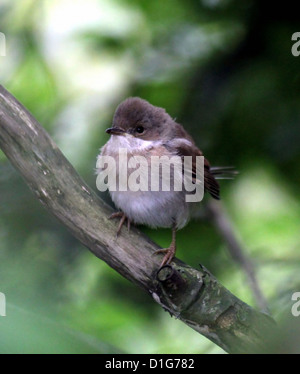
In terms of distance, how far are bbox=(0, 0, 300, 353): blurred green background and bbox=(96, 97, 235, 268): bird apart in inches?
4.3

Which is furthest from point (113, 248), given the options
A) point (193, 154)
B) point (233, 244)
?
point (193, 154)

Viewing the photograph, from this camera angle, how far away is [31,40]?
3.09m

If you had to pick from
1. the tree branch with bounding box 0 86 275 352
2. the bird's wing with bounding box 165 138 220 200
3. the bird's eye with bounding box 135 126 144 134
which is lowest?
the tree branch with bounding box 0 86 275 352

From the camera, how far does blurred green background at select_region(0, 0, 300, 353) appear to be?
282 centimetres

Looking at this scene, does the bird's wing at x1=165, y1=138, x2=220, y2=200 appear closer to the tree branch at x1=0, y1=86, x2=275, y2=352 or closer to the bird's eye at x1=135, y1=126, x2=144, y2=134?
the bird's eye at x1=135, y1=126, x2=144, y2=134

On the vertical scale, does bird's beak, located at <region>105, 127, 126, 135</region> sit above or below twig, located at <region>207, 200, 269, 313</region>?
above

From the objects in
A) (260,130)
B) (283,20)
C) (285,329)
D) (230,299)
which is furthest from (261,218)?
(285,329)

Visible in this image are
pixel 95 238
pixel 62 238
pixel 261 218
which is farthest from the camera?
pixel 261 218

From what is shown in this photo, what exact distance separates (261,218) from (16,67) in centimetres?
205

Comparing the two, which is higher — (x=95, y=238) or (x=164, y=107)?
(x=164, y=107)

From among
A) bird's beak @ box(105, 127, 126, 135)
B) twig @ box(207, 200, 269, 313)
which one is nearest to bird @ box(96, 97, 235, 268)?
bird's beak @ box(105, 127, 126, 135)

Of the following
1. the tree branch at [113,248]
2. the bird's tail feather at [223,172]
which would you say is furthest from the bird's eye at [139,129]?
the tree branch at [113,248]

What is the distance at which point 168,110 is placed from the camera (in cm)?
351
